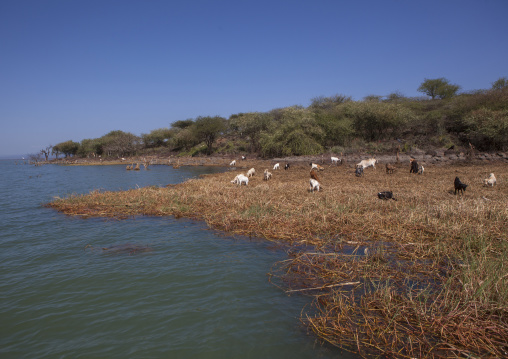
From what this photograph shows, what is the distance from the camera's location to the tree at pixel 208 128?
59750 mm

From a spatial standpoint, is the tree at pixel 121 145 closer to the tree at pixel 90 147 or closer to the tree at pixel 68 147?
the tree at pixel 90 147

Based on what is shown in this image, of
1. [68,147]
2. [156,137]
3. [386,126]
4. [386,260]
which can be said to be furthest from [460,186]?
[68,147]

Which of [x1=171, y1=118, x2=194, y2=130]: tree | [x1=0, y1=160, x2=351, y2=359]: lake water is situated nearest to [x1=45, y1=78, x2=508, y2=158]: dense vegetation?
[x1=171, y1=118, x2=194, y2=130]: tree

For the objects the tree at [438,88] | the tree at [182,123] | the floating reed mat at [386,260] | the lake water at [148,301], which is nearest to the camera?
the floating reed mat at [386,260]

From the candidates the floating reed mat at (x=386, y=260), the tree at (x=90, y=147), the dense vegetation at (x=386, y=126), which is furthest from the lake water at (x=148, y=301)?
the tree at (x=90, y=147)

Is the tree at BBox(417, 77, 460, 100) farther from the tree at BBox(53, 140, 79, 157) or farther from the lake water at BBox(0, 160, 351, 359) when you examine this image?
the tree at BBox(53, 140, 79, 157)

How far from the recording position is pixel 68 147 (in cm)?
8438

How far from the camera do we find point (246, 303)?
528cm

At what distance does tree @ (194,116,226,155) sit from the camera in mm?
59750

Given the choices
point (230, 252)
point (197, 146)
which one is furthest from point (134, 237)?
point (197, 146)

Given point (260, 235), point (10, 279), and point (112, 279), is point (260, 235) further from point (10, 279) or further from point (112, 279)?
point (10, 279)

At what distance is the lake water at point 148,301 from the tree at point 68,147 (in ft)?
294

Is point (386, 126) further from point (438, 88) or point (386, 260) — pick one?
point (386, 260)

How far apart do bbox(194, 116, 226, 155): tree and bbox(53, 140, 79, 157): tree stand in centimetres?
4716
